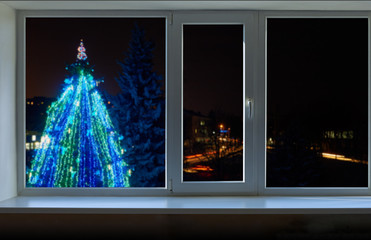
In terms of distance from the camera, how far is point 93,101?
2438 mm

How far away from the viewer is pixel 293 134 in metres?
4.37

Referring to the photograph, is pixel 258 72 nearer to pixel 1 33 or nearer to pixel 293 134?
pixel 1 33

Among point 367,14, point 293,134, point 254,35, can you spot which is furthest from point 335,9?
point 293,134

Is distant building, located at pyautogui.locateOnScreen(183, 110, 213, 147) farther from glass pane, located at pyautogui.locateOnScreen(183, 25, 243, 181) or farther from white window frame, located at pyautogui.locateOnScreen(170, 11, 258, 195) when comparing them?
white window frame, located at pyautogui.locateOnScreen(170, 11, 258, 195)

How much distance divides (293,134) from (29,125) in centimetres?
344

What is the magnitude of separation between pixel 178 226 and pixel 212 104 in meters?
1.98

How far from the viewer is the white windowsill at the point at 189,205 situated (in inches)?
62.1

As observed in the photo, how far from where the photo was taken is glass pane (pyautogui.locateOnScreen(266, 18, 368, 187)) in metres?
3.91

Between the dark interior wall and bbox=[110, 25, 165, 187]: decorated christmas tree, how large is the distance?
1.55 m

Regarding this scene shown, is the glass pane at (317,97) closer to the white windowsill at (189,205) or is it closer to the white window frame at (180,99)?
the white window frame at (180,99)

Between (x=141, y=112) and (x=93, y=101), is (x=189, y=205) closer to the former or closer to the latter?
(x=93, y=101)

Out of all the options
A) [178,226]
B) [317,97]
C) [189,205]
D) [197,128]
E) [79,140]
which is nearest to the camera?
[189,205]

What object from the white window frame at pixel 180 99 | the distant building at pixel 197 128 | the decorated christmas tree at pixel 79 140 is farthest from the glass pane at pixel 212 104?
the white window frame at pixel 180 99

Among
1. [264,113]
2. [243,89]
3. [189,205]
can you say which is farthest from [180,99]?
[189,205]
